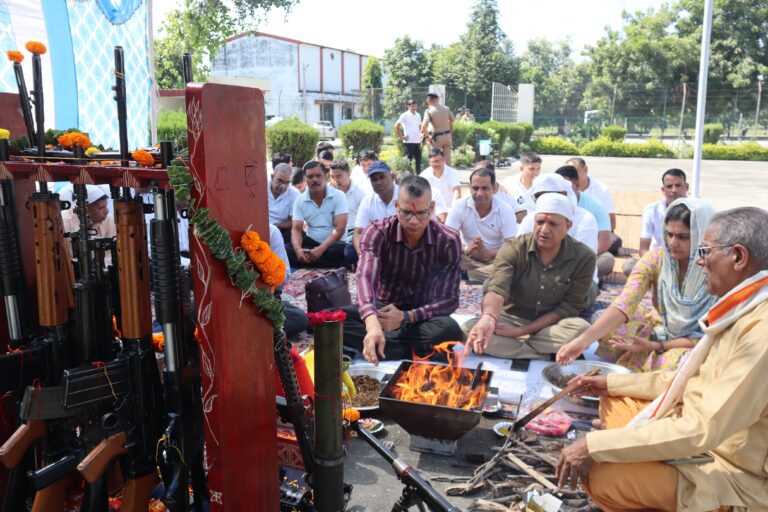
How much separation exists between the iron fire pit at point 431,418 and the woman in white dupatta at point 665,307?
93 centimetres

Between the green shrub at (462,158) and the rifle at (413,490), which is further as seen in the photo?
the green shrub at (462,158)

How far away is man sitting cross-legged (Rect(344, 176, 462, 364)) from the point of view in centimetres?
463

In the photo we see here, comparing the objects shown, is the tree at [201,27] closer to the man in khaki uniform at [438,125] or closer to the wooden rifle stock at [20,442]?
the man in khaki uniform at [438,125]

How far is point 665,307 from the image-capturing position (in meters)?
4.33

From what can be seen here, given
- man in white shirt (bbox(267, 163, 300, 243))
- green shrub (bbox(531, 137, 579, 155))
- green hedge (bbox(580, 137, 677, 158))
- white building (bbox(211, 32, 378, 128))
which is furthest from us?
white building (bbox(211, 32, 378, 128))

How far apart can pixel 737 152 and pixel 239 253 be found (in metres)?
28.9

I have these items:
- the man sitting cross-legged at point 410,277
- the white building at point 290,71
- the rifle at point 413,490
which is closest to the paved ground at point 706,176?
the man sitting cross-legged at point 410,277

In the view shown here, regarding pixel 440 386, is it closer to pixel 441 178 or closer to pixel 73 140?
pixel 73 140

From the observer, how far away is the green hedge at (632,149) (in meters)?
27.4

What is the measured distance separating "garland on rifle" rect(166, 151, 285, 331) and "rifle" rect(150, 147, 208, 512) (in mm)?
192

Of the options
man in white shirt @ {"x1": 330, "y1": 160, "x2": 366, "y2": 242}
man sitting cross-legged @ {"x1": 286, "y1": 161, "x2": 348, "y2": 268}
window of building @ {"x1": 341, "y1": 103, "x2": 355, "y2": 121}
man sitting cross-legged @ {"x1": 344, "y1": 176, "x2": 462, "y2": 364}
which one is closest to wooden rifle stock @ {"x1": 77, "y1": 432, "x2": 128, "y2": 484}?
man sitting cross-legged @ {"x1": 344, "y1": 176, "x2": 462, "y2": 364}

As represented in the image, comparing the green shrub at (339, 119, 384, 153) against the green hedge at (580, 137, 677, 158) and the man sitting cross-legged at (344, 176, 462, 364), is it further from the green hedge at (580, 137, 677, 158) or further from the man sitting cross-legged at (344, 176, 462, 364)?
the man sitting cross-legged at (344, 176, 462, 364)

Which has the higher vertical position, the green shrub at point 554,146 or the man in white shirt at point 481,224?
the green shrub at point 554,146

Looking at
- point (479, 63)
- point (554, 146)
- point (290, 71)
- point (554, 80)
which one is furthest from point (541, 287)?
point (554, 80)
